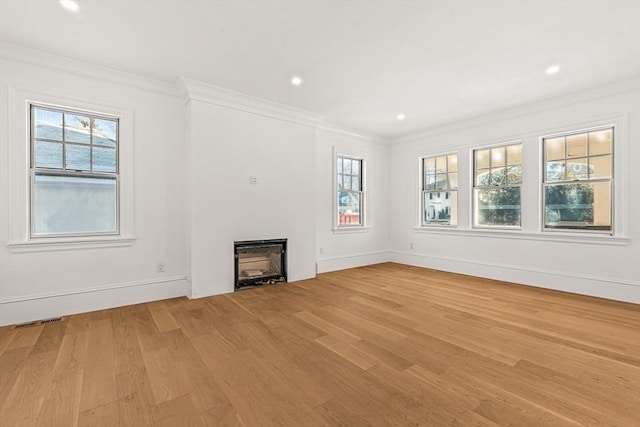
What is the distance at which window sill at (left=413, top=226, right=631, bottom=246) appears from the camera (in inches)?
151

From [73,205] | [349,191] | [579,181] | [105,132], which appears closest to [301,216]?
[349,191]

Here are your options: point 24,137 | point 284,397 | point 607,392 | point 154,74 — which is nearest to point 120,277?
point 24,137

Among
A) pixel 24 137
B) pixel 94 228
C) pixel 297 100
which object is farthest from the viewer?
pixel 297 100

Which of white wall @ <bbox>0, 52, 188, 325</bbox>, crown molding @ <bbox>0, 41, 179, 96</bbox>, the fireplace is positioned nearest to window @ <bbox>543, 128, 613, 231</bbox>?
the fireplace

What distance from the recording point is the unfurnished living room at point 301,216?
1.91m

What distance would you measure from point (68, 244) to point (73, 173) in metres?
0.83

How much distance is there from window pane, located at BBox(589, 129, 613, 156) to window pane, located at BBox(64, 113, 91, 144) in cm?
675

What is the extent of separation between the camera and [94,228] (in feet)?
11.4

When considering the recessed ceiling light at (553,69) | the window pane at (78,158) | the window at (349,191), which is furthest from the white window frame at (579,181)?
the window pane at (78,158)

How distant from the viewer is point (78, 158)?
11.0 ft

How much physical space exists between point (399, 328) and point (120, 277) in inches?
133

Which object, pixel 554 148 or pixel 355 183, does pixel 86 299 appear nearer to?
pixel 355 183

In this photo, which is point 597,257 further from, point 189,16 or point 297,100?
point 189,16

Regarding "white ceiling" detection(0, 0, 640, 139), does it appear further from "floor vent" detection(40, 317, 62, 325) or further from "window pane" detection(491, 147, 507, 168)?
"floor vent" detection(40, 317, 62, 325)
